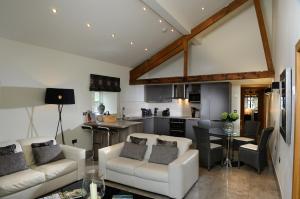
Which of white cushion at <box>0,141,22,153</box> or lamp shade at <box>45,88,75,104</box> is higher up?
lamp shade at <box>45,88,75,104</box>

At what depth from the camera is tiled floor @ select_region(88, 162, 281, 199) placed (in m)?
3.19

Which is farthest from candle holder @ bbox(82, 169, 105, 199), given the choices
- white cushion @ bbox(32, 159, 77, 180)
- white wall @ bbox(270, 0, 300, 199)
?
white wall @ bbox(270, 0, 300, 199)

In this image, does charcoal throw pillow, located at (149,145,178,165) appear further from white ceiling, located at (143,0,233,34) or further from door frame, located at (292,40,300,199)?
white ceiling, located at (143,0,233,34)

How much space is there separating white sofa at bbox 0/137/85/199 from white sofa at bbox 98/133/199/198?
18.6 inches

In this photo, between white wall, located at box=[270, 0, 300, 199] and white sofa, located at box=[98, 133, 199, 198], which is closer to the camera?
white wall, located at box=[270, 0, 300, 199]

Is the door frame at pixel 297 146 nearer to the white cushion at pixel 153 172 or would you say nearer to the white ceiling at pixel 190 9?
the white cushion at pixel 153 172

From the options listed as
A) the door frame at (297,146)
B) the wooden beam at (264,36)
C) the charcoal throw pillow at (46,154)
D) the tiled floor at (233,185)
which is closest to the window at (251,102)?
the wooden beam at (264,36)

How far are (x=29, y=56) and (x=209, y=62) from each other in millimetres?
4996

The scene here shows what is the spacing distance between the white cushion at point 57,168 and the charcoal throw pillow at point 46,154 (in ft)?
0.28

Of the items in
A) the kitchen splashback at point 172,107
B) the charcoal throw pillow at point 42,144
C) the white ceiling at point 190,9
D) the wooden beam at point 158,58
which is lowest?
the charcoal throw pillow at point 42,144

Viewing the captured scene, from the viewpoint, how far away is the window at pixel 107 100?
→ 19.5ft

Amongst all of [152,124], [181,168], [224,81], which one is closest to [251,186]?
[181,168]

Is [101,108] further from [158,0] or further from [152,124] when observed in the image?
[158,0]

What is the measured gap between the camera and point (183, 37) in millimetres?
6156
